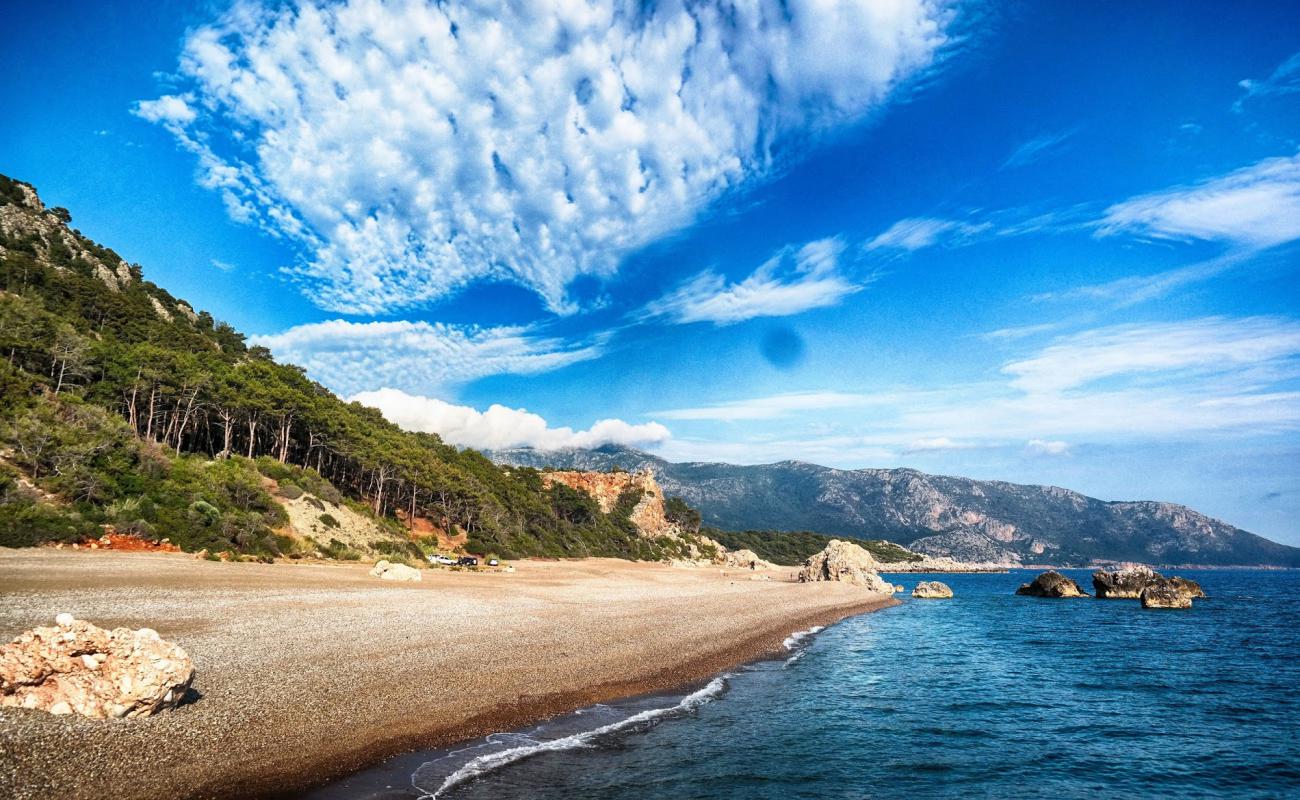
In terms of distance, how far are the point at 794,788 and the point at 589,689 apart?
20.1ft

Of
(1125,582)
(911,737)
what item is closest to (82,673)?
(911,737)

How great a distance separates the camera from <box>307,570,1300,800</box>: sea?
963cm

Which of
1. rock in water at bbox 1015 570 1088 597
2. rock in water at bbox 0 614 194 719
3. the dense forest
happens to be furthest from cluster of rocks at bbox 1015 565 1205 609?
rock in water at bbox 0 614 194 719

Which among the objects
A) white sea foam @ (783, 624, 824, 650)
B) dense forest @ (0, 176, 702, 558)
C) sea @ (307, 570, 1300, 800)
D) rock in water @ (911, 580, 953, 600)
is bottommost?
rock in water @ (911, 580, 953, 600)

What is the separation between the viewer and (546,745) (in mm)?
10719

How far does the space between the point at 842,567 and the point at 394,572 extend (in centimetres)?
5383

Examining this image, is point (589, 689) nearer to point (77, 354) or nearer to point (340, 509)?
point (340, 509)

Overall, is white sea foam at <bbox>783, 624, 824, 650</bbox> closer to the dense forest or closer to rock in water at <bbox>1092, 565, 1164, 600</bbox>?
the dense forest

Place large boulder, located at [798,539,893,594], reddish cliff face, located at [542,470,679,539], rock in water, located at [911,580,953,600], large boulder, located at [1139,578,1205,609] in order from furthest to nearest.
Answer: reddish cliff face, located at [542,470,679,539]
large boulder, located at [798,539,893,594]
rock in water, located at [911,580,953,600]
large boulder, located at [1139,578,1205,609]

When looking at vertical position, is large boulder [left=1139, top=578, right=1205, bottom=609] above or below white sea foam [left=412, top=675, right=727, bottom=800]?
below

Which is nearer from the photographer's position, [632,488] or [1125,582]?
[1125,582]

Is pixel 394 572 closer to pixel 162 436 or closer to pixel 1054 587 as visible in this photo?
pixel 162 436

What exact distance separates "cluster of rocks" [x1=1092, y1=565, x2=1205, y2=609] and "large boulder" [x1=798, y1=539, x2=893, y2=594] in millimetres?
20729

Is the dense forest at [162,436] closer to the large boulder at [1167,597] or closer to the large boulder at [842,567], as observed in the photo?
the large boulder at [842,567]
